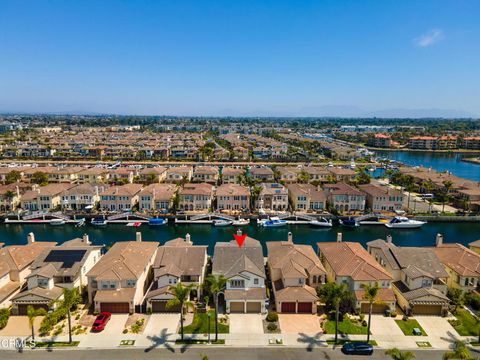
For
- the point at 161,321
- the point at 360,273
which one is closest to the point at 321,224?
the point at 360,273

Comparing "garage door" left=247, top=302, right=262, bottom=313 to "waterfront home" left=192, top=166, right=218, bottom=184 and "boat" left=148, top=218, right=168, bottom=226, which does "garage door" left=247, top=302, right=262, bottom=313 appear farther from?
"waterfront home" left=192, top=166, right=218, bottom=184

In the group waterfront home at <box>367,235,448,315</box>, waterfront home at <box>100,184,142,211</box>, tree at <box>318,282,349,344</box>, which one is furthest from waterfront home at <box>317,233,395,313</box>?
waterfront home at <box>100,184,142,211</box>

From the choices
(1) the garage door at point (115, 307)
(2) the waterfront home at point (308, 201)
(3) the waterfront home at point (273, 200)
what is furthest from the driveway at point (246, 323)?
(2) the waterfront home at point (308, 201)

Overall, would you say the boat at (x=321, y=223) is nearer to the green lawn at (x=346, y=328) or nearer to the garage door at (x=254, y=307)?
the green lawn at (x=346, y=328)

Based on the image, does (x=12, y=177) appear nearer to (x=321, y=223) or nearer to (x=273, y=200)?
(x=273, y=200)

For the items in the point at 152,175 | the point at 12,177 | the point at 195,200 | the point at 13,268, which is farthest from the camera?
the point at 152,175

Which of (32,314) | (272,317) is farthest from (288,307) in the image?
(32,314)

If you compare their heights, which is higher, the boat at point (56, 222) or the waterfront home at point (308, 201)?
the waterfront home at point (308, 201)
